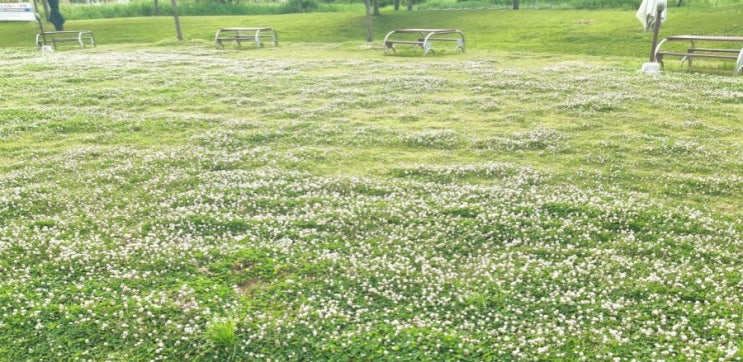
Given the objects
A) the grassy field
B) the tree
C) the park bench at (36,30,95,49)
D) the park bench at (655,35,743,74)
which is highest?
the tree

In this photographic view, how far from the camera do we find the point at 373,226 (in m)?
7.43

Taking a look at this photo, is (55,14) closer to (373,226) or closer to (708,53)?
(373,226)

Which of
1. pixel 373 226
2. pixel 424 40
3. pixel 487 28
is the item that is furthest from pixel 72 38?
pixel 373 226

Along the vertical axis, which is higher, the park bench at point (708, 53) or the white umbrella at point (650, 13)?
the white umbrella at point (650, 13)

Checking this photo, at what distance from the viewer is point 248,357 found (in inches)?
191

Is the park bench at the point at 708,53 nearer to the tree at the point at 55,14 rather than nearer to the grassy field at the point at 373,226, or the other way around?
the grassy field at the point at 373,226

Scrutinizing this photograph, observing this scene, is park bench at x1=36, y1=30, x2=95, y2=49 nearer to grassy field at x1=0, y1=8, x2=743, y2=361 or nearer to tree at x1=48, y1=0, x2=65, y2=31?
tree at x1=48, y1=0, x2=65, y2=31

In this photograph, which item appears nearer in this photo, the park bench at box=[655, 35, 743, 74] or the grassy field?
the grassy field

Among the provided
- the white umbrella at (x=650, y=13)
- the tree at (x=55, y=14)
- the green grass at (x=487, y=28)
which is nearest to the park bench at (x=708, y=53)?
the white umbrella at (x=650, y=13)

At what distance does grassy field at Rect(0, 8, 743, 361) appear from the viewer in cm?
512

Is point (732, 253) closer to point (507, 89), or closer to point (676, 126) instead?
point (676, 126)

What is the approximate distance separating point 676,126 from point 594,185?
530 cm

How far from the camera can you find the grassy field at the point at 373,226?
201 inches

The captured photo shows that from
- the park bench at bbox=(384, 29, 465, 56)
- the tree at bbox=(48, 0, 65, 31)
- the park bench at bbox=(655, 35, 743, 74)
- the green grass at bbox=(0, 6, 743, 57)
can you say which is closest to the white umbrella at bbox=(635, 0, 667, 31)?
the park bench at bbox=(655, 35, 743, 74)
